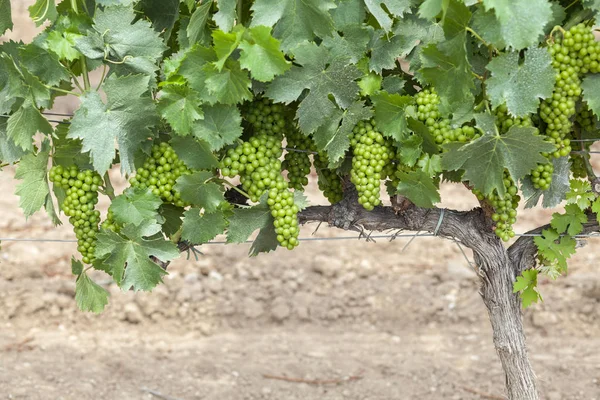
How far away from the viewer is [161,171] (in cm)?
233

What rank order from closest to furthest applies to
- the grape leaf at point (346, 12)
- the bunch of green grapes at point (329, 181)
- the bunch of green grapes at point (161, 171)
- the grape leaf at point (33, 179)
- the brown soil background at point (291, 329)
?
the grape leaf at point (346, 12), the bunch of green grapes at point (161, 171), the grape leaf at point (33, 179), the bunch of green grapes at point (329, 181), the brown soil background at point (291, 329)

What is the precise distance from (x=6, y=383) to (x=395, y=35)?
10.8 feet

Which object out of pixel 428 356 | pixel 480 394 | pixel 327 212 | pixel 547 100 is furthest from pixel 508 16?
pixel 428 356

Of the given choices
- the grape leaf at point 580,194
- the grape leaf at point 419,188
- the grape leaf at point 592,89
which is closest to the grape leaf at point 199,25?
the grape leaf at point 419,188

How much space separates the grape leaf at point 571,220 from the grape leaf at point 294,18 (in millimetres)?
1028

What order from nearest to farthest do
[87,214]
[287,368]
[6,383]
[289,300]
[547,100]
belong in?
[547,100] < [87,214] < [6,383] < [287,368] < [289,300]

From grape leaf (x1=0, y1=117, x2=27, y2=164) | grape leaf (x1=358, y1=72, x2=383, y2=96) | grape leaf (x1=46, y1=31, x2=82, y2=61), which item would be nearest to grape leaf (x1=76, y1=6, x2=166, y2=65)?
grape leaf (x1=46, y1=31, x2=82, y2=61)

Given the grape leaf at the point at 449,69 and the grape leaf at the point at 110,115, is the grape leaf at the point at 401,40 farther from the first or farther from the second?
the grape leaf at the point at 110,115

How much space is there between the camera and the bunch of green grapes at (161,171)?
232cm

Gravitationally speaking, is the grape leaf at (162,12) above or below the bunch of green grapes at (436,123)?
below

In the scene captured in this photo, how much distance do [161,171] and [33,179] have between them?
1.42 ft

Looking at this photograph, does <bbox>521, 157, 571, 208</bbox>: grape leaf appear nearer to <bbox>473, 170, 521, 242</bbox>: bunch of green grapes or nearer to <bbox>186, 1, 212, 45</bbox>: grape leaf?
<bbox>473, 170, 521, 242</bbox>: bunch of green grapes

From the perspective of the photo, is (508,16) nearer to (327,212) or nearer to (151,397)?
(327,212)

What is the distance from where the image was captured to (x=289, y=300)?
18.2 ft
